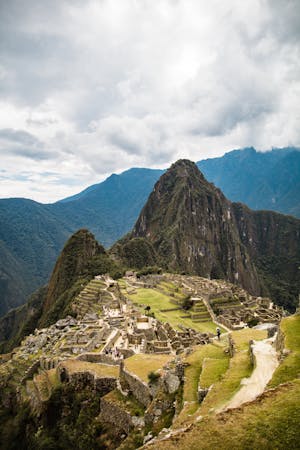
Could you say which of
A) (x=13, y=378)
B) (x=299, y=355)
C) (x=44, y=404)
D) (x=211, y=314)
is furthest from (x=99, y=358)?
(x=211, y=314)

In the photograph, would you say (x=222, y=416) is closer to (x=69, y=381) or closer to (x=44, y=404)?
(x=69, y=381)

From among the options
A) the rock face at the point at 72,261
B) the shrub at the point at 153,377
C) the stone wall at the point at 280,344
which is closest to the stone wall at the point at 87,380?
the shrub at the point at 153,377

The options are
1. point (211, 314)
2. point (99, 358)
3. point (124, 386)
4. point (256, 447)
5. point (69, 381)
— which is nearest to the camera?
point (256, 447)

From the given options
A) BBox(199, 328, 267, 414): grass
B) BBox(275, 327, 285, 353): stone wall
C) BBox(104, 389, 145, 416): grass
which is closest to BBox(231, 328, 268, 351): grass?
BBox(199, 328, 267, 414): grass

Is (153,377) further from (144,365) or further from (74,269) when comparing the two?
(74,269)

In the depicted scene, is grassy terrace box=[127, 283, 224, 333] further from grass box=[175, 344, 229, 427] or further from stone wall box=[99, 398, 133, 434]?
stone wall box=[99, 398, 133, 434]

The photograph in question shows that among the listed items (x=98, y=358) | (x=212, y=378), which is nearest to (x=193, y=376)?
(x=212, y=378)
